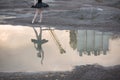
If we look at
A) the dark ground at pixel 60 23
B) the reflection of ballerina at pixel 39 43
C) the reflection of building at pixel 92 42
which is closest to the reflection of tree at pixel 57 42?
the reflection of ballerina at pixel 39 43

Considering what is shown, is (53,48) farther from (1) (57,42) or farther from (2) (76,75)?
(2) (76,75)

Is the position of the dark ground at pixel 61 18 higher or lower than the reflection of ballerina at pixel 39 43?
lower

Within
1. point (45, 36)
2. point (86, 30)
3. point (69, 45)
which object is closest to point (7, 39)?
point (45, 36)

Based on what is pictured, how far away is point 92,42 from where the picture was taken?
45.5 feet

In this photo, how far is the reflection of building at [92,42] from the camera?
12.6 m

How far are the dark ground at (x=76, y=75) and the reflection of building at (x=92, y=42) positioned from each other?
6.61 feet

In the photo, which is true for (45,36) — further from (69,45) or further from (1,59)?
(1,59)

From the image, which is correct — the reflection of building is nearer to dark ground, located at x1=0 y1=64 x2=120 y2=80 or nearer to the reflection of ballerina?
the reflection of ballerina

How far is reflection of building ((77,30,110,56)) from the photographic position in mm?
12648

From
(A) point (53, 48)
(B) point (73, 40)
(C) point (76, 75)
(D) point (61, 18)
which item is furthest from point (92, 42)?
(D) point (61, 18)

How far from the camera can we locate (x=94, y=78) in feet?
31.1

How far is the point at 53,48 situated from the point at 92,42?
1991 mm

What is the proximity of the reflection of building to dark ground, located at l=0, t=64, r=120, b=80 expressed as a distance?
6.61ft

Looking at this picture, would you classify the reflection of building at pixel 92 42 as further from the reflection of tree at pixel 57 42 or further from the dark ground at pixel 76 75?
the dark ground at pixel 76 75
